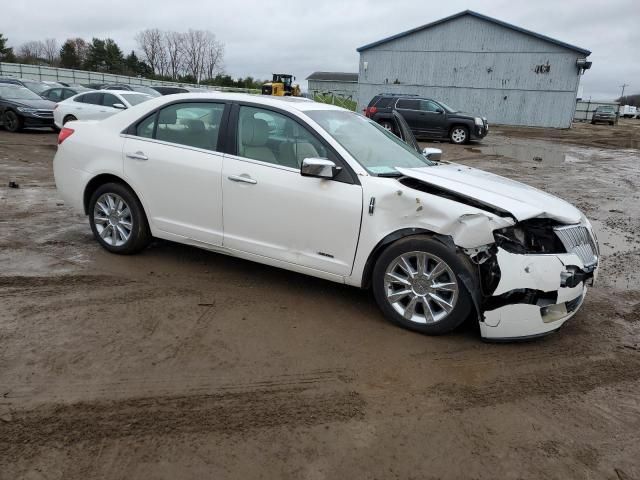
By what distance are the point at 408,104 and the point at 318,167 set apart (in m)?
17.8

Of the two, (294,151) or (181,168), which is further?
(181,168)

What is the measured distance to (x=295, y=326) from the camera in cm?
381

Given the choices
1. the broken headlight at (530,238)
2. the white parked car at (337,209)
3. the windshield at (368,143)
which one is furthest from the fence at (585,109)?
the broken headlight at (530,238)

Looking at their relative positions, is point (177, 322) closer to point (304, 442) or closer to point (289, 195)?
point (289, 195)

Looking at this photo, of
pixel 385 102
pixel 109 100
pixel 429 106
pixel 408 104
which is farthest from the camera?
pixel 385 102

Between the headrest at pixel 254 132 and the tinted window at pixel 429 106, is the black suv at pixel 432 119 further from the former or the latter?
the headrest at pixel 254 132

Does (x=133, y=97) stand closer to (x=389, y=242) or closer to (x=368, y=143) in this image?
(x=368, y=143)

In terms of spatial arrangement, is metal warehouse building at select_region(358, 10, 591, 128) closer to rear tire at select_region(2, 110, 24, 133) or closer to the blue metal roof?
the blue metal roof

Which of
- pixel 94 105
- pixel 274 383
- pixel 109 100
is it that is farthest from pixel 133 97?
pixel 274 383

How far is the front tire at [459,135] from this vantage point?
1988cm

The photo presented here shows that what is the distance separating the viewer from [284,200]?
4.02m

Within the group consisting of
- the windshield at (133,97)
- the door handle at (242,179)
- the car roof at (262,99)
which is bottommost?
the door handle at (242,179)

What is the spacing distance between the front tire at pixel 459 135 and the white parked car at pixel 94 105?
11775 millimetres

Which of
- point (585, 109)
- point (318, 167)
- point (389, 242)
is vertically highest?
point (585, 109)
